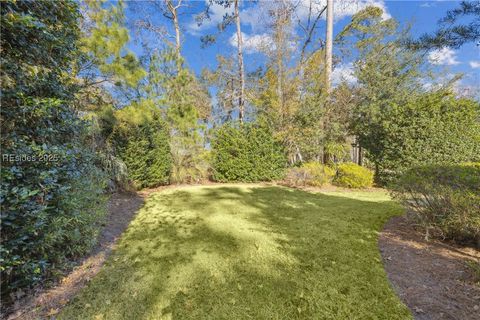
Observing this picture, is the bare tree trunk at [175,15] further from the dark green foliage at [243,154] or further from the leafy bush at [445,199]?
the leafy bush at [445,199]

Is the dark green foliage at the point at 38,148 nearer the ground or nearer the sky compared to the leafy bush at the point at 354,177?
nearer the sky

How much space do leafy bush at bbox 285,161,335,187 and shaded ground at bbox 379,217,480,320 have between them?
15.3ft

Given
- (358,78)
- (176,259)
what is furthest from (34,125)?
(358,78)

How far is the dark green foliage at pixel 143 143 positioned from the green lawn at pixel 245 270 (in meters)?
2.86

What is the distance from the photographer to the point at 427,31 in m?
2.94

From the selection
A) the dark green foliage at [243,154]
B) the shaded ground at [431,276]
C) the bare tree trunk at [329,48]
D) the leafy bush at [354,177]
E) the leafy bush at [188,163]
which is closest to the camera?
the shaded ground at [431,276]

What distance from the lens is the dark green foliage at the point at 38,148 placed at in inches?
71.2

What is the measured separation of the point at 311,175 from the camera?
838 centimetres

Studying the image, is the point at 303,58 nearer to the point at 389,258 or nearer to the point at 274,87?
the point at 274,87

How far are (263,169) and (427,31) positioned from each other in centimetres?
692

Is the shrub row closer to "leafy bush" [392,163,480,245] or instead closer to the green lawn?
the green lawn

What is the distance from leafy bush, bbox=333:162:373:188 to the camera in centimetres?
806

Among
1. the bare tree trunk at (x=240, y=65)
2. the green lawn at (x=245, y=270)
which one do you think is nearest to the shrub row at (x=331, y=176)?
the green lawn at (x=245, y=270)

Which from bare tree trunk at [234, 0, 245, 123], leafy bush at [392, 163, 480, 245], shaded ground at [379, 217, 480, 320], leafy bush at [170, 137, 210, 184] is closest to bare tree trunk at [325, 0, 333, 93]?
bare tree trunk at [234, 0, 245, 123]
